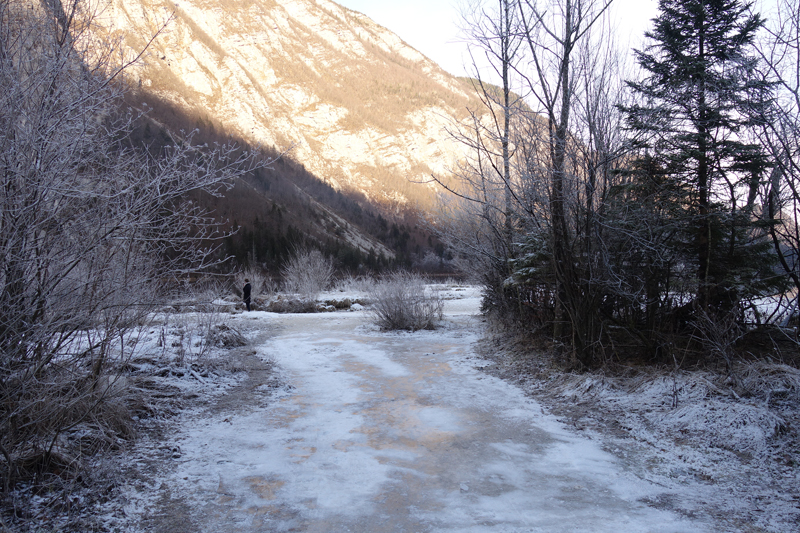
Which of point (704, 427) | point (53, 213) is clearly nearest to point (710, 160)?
point (704, 427)

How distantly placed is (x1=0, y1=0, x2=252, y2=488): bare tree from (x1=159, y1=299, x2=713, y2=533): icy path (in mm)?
1152

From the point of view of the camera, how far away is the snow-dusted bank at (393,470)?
2879 millimetres

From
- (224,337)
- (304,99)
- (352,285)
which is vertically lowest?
(224,337)

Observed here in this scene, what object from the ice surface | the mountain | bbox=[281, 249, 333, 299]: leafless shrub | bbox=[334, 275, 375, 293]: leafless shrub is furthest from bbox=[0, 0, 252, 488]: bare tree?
the mountain

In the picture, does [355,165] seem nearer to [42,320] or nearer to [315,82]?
[315,82]

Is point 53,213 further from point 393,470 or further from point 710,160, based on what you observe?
point 710,160

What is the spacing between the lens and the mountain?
10638cm

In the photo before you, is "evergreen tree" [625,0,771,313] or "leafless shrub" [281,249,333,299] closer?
"evergreen tree" [625,0,771,313]

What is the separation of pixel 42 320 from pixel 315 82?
16260 centimetres

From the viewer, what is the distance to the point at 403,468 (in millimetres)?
3697

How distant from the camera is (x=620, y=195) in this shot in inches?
257

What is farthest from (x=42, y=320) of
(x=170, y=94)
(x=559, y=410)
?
(x=170, y=94)

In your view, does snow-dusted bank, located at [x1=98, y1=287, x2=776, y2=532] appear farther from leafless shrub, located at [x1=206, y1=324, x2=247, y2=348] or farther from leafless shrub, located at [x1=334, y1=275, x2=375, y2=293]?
leafless shrub, located at [x1=334, y1=275, x2=375, y2=293]

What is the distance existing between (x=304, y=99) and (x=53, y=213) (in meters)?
148
